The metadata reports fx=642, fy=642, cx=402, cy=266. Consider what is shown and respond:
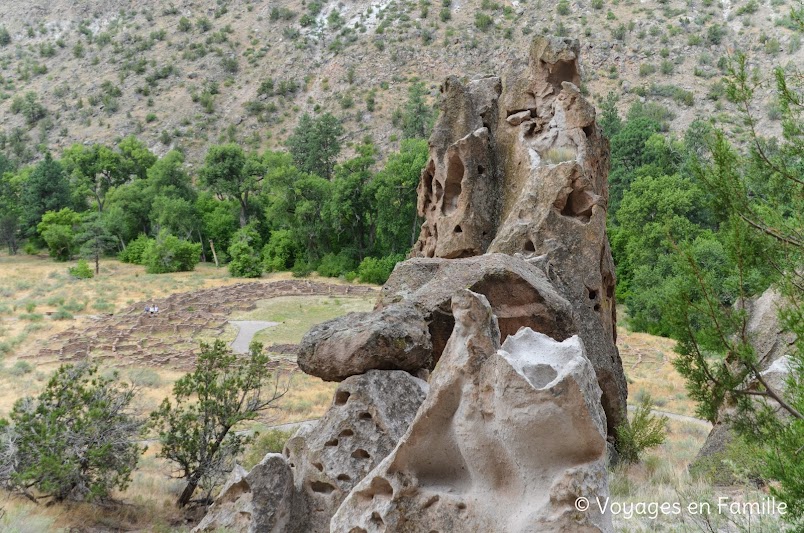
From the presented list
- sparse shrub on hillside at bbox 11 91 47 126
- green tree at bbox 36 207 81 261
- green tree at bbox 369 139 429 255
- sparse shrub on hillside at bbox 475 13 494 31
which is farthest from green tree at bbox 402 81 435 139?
sparse shrub on hillside at bbox 11 91 47 126

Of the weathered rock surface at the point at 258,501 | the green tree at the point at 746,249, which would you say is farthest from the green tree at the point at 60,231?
the green tree at the point at 746,249

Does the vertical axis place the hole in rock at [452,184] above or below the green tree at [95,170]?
above

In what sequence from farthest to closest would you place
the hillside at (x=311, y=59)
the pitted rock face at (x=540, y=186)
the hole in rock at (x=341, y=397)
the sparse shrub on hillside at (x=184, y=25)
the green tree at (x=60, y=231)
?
the sparse shrub on hillside at (x=184, y=25) → the hillside at (x=311, y=59) → the green tree at (x=60, y=231) → the pitted rock face at (x=540, y=186) → the hole in rock at (x=341, y=397)

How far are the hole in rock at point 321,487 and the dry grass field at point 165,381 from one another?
269 cm

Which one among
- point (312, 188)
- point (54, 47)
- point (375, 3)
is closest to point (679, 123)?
point (312, 188)

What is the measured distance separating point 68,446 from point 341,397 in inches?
161

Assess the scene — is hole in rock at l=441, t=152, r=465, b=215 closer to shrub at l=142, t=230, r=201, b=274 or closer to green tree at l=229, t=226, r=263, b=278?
green tree at l=229, t=226, r=263, b=278

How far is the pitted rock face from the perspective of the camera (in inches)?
367

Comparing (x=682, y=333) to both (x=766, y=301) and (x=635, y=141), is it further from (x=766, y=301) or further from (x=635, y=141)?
(x=635, y=141)

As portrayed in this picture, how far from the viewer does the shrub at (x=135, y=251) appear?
1954 inches

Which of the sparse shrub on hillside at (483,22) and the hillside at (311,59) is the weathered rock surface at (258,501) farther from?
the sparse shrub on hillside at (483,22)

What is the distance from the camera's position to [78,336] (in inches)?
1002

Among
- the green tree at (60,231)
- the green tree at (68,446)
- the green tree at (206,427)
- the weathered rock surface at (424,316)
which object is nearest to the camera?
the weathered rock surface at (424,316)

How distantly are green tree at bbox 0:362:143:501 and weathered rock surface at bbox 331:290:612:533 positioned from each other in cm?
487
